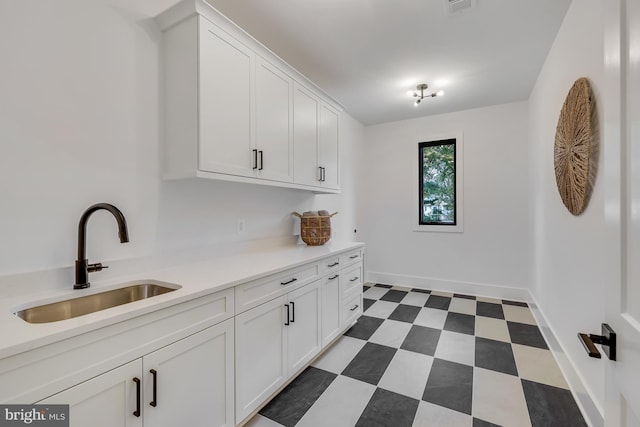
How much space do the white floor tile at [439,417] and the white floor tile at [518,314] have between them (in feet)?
5.94

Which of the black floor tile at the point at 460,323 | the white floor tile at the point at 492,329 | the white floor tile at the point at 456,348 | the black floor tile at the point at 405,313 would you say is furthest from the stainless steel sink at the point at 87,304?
the white floor tile at the point at 492,329

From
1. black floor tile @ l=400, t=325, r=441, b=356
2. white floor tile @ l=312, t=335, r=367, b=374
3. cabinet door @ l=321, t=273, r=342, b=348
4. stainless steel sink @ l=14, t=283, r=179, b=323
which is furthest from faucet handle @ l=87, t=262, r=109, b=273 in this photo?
black floor tile @ l=400, t=325, r=441, b=356

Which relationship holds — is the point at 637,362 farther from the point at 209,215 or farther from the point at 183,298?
the point at 209,215

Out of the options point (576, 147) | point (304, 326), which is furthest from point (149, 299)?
point (576, 147)

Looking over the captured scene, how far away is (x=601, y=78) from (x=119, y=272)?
272 centimetres

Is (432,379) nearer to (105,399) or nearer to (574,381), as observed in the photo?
(574,381)

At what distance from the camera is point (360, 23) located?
2008 mm

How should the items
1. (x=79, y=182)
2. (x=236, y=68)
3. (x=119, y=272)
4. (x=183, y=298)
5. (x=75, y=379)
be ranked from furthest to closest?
(x=236, y=68) < (x=119, y=272) < (x=79, y=182) < (x=183, y=298) < (x=75, y=379)

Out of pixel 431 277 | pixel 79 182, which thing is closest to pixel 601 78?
pixel 79 182

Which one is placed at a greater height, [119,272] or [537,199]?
[537,199]

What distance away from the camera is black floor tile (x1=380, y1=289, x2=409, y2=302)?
3658 millimetres

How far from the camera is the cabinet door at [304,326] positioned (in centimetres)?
188

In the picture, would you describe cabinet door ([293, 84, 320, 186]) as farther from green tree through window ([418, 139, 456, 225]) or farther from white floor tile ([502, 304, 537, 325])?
white floor tile ([502, 304, 537, 325])

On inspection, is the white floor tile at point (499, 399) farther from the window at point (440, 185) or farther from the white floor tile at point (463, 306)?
the window at point (440, 185)
